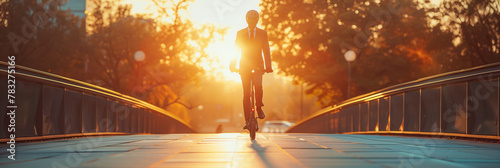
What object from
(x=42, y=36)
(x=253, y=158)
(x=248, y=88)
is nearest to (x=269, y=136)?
(x=248, y=88)

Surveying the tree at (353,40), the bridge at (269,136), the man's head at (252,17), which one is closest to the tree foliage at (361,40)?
the tree at (353,40)

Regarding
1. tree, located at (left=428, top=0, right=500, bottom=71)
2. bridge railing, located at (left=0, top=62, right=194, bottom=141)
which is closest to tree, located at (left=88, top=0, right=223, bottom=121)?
tree, located at (left=428, top=0, right=500, bottom=71)

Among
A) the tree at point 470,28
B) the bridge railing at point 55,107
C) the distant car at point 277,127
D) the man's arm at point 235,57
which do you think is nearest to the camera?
the bridge railing at point 55,107

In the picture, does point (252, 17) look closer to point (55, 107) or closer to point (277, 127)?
point (55, 107)

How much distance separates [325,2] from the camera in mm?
32719

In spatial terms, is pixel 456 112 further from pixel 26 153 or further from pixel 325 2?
pixel 325 2

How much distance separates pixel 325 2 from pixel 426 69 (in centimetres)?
702

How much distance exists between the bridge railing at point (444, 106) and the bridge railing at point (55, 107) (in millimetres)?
6494

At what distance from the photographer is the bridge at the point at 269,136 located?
5617 millimetres

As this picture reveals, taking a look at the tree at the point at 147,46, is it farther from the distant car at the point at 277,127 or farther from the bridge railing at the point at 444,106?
the bridge railing at the point at 444,106

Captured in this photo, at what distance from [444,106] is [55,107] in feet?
21.9

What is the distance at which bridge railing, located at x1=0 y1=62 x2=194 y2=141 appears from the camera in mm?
8609

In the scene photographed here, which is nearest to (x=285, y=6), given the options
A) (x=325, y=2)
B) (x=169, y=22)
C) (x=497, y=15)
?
(x=325, y=2)

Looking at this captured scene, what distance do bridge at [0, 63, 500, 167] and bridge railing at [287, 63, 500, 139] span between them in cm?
2
